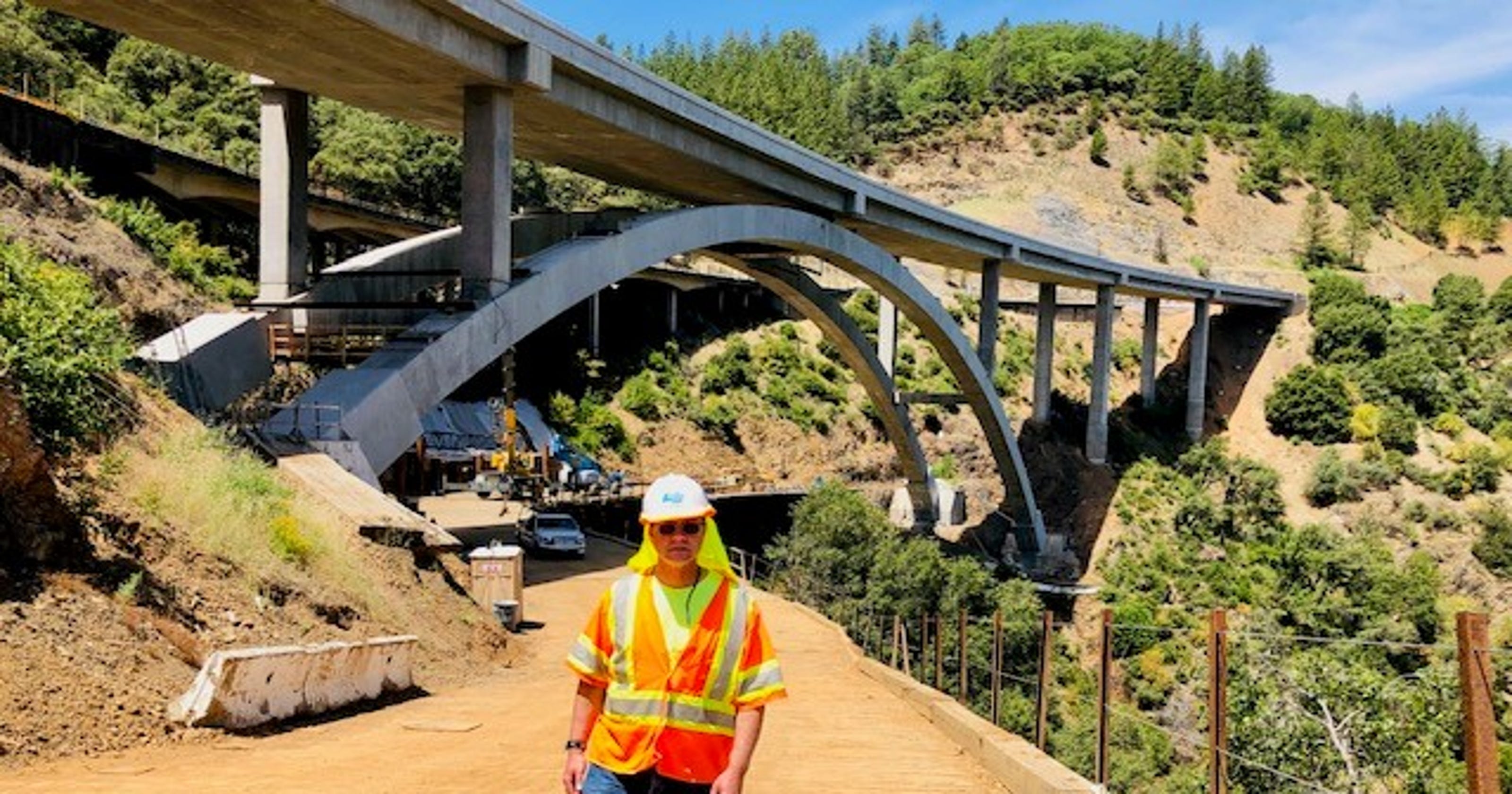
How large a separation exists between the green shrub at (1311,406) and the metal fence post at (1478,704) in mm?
62980

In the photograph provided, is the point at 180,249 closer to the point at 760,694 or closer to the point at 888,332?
the point at 888,332

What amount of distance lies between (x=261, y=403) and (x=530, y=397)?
35.3 m

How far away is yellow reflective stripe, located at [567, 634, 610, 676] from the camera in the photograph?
15.0ft

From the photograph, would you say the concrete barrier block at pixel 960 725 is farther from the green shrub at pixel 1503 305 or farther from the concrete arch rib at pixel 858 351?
the green shrub at pixel 1503 305

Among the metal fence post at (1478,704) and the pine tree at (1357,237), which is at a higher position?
the pine tree at (1357,237)

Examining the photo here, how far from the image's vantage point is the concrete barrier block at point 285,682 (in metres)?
9.13

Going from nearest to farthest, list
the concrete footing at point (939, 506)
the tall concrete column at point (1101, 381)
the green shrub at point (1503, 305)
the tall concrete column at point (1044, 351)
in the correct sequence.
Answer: the concrete footing at point (939, 506) < the tall concrete column at point (1044, 351) < the tall concrete column at point (1101, 381) < the green shrub at point (1503, 305)

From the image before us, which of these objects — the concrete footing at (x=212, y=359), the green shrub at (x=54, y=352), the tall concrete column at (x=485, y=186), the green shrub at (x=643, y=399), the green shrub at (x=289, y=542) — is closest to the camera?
the green shrub at (x=54, y=352)

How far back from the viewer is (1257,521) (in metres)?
58.6

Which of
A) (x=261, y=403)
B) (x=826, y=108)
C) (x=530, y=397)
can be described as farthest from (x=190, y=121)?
(x=826, y=108)

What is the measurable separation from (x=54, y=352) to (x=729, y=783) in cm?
969

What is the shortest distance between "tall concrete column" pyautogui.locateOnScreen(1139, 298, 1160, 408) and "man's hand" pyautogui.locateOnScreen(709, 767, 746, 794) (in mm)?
66846

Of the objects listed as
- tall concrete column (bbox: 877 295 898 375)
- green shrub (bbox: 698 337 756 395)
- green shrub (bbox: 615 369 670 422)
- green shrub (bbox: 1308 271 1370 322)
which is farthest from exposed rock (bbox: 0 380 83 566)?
green shrub (bbox: 1308 271 1370 322)

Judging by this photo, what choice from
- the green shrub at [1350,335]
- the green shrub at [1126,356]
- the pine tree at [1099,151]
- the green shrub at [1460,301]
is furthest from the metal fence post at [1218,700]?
the pine tree at [1099,151]
